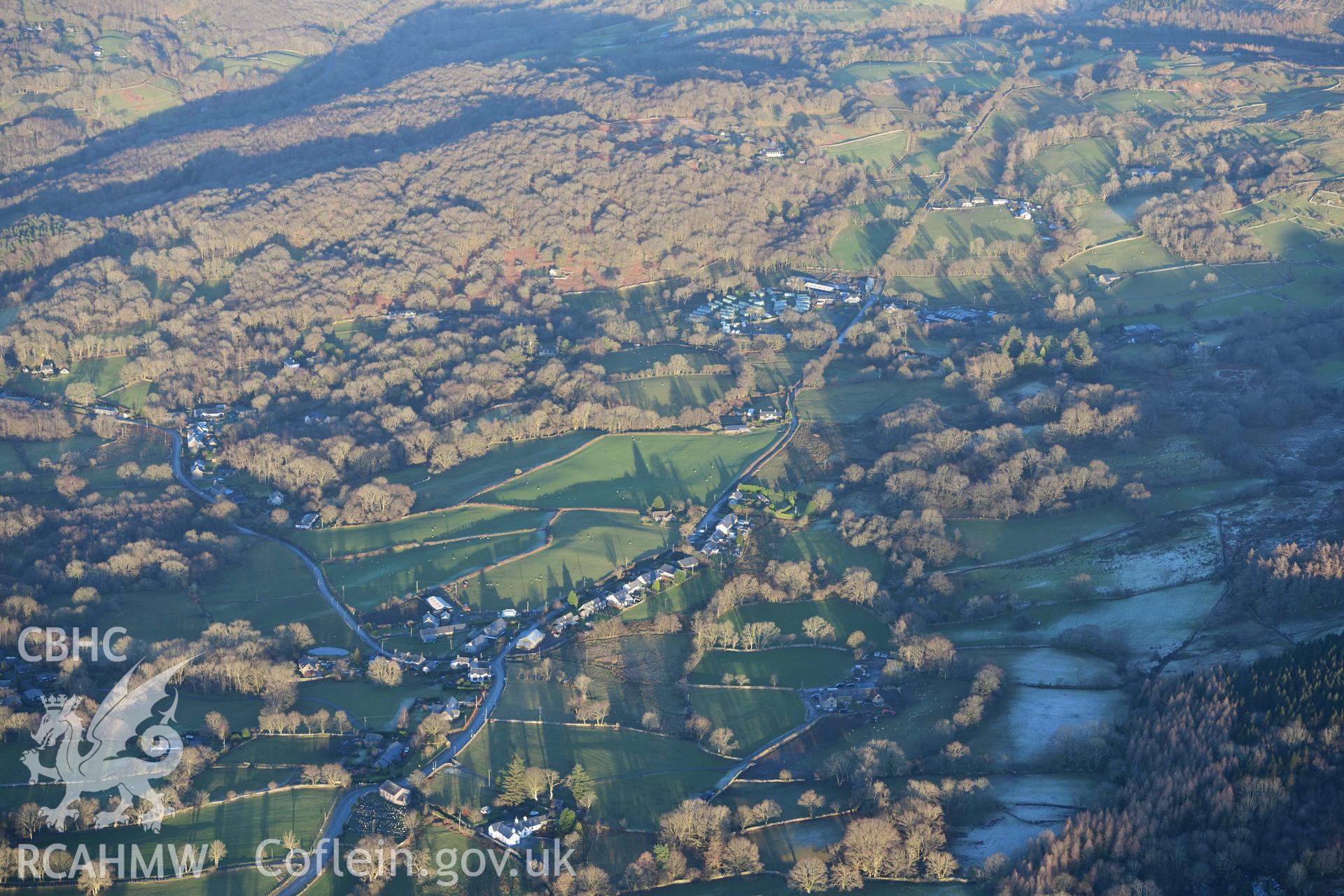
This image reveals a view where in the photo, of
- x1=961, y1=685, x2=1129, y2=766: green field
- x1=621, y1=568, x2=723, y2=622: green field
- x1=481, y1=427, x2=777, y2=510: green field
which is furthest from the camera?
x1=481, y1=427, x2=777, y2=510: green field

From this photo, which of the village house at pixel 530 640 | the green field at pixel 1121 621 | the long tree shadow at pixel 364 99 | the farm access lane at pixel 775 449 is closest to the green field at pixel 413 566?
the village house at pixel 530 640

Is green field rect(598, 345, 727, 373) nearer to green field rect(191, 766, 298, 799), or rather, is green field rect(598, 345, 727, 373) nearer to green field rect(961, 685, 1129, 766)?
green field rect(961, 685, 1129, 766)

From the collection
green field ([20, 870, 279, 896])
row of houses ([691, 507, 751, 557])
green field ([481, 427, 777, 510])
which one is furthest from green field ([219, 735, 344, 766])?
row of houses ([691, 507, 751, 557])

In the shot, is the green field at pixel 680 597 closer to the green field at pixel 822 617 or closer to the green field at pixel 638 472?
the green field at pixel 822 617

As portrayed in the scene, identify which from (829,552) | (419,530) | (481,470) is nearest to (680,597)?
(829,552)

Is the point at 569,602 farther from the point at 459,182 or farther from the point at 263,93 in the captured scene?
the point at 263,93

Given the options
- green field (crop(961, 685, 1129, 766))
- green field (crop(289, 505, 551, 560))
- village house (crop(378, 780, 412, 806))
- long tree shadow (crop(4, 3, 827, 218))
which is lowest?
green field (crop(961, 685, 1129, 766))
